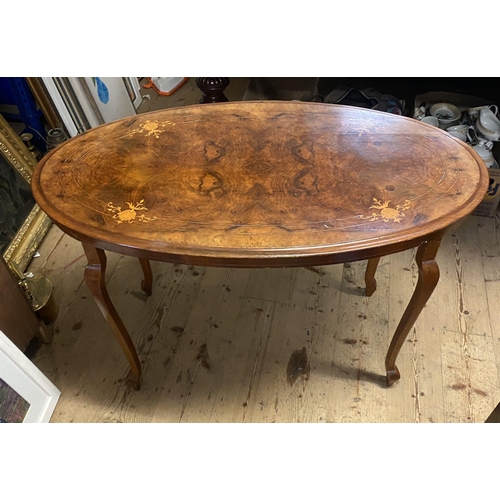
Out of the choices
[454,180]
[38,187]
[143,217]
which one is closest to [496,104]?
[454,180]

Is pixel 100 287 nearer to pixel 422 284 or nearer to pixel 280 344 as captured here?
pixel 280 344

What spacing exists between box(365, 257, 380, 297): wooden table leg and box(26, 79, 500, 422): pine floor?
35 mm

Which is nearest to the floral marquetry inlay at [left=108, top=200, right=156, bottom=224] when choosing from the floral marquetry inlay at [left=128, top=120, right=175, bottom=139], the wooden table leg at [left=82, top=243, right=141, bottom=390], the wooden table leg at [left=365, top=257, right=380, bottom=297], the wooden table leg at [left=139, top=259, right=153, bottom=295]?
the wooden table leg at [left=82, top=243, right=141, bottom=390]

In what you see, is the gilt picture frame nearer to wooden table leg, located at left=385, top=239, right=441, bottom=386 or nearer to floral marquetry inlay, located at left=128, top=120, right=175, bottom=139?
floral marquetry inlay, located at left=128, top=120, right=175, bottom=139

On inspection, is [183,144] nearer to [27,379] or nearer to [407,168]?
[407,168]

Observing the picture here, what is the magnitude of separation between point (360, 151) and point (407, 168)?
0.47 feet

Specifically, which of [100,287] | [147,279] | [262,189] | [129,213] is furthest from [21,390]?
A: [262,189]

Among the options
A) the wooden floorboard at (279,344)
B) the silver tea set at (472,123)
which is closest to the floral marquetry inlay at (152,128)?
the wooden floorboard at (279,344)

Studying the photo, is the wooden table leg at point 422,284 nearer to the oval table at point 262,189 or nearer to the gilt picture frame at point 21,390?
the oval table at point 262,189

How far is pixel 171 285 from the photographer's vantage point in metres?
1.78

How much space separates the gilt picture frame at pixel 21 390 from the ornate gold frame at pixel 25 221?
620mm

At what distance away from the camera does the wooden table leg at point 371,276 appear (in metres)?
1.58

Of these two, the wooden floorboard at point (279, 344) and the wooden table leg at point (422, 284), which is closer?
→ the wooden table leg at point (422, 284)

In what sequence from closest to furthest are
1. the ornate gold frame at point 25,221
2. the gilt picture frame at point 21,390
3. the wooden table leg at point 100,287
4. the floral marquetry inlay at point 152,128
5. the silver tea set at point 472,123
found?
the wooden table leg at point 100,287 → the gilt picture frame at point 21,390 → the floral marquetry inlay at point 152,128 → the ornate gold frame at point 25,221 → the silver tea set at point 472,123
